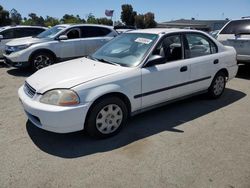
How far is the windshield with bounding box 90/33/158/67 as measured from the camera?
161 inches

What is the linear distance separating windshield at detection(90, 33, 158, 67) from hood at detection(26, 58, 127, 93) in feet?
0.73

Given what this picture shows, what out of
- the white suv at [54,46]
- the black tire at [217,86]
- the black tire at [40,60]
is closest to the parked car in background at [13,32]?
the white suv at [54,46]

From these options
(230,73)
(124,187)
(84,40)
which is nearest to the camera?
(124,187)

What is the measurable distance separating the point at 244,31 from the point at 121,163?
6082mm

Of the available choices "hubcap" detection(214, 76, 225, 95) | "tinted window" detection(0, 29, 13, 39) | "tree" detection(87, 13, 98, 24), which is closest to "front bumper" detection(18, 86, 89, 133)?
"hubcap" detection(214, 76, 225, 95)

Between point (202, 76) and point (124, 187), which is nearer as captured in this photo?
point (124, 187)

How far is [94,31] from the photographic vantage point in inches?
359

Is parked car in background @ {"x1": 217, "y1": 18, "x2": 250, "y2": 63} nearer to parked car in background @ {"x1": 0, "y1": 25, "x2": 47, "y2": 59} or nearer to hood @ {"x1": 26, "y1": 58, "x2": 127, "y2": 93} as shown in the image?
hood @ {"x1": 26, "y1": 58, "x2": 127, "y2": 93}

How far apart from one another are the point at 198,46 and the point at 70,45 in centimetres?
479

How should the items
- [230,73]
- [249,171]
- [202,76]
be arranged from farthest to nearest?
1. [230,73]
2. [202,76]
3. [249,171]

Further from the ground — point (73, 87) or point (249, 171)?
point (73, 87)

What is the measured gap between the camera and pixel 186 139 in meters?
3.76

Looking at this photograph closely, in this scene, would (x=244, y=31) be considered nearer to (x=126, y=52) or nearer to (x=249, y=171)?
(x=126, y=52)

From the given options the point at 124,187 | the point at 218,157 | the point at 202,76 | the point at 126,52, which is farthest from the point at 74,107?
the point at 202,76
